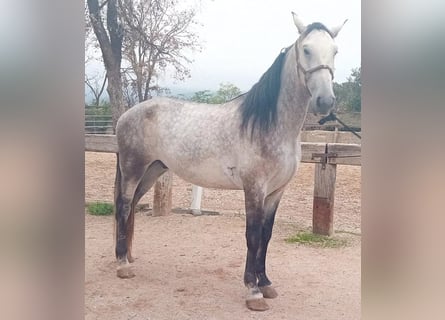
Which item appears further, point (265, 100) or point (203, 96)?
point (203, 96)

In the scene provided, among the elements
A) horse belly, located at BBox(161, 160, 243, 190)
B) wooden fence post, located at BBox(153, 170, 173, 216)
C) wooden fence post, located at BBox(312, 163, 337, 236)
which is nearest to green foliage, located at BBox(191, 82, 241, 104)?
horse belly, located at BBox(161, 160, 243, 190)

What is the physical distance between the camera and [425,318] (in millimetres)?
880

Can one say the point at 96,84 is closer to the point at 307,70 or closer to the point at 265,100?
the point at 265,100

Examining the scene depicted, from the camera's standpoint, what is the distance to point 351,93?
159 centimetres

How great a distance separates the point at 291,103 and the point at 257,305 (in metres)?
0.82

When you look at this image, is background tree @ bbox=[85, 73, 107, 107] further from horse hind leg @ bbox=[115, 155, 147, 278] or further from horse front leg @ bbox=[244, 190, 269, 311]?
horse front leg @ bbox=[244, 190, 269, 311]

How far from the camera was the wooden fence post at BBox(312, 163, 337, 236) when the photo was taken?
70.2 inches

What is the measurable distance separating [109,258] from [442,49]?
4.89ft

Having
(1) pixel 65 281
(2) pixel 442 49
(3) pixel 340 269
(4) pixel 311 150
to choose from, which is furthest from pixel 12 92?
(3) pixel 340 269

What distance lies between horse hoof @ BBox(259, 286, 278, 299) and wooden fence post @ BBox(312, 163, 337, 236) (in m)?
0.32

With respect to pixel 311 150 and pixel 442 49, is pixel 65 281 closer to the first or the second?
pixel 442 49

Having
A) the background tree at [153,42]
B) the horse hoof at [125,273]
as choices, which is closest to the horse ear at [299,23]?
the background tree at [153,42]

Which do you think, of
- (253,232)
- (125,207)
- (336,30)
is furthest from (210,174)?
(336,30)

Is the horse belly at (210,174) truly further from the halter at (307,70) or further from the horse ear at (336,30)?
the horse ear at (336,30)
